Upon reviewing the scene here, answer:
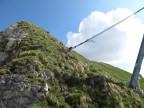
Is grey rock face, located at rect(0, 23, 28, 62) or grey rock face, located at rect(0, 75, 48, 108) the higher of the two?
grey rock face, located at rect(0, 23, 28, 62)

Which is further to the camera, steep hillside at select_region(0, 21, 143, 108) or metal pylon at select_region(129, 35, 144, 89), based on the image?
metal pylon at select_region(129, 35, 144, 89)

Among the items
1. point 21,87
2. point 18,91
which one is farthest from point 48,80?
point 18,91

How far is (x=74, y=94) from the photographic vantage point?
98.0 ft

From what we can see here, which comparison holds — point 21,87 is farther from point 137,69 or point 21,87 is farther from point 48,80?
point 137,69

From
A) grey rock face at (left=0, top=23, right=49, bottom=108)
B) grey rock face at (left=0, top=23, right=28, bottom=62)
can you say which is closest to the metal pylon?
grey rock face at (left=0, top=23, right=49, bottom=108)

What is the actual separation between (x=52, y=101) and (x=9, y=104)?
132 inches

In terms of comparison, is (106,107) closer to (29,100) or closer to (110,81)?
(110,81)

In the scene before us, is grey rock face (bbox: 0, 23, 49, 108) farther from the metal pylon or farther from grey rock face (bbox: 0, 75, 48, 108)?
the metal pylon

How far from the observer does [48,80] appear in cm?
3034

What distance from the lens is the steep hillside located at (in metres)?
27.6

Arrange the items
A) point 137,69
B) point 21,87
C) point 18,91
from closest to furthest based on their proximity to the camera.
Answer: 1. point 18,91
2. point 21,87
3. point 137,69

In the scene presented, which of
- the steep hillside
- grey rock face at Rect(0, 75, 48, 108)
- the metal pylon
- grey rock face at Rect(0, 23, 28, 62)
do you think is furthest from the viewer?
the metal pylon

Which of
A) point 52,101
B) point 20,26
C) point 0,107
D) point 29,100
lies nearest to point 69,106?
point 52,101

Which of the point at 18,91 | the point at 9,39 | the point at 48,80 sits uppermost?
the point at 9,39
